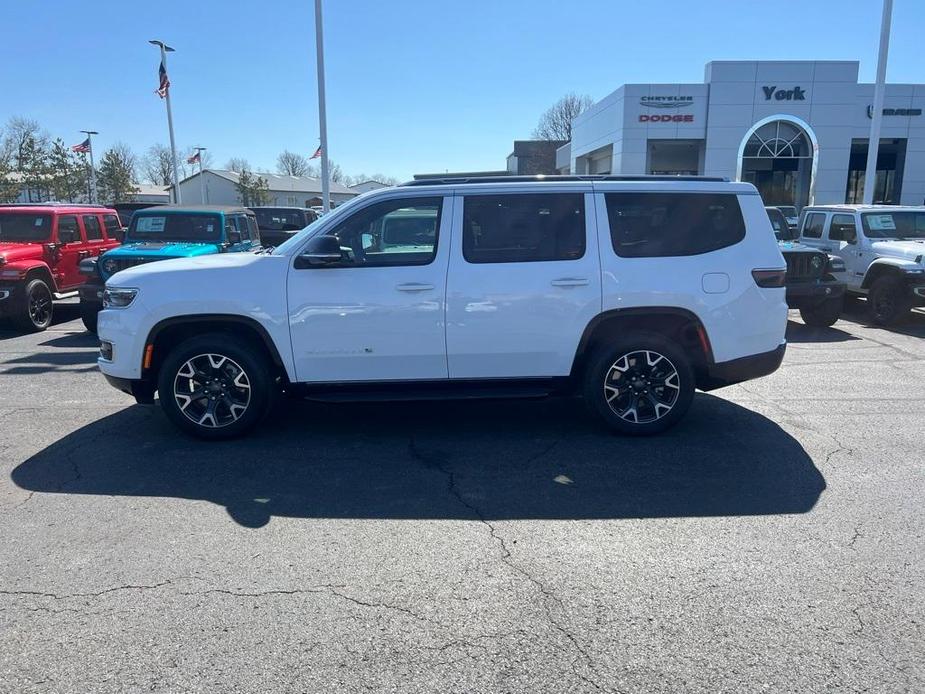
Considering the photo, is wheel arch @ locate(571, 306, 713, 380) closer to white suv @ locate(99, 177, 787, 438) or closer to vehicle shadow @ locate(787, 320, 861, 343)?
white suv @ locate(99, 177, 787, 438)

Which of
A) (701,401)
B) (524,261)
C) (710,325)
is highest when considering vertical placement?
(524,261)

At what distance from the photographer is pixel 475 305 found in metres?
5.35

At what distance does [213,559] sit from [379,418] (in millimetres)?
2709

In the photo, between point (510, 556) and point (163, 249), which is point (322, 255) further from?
point (163, 249)

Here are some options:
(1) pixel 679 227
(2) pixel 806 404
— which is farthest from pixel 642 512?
(2) pixel 806 404

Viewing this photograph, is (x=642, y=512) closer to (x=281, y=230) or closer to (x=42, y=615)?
(x=42, y=615)

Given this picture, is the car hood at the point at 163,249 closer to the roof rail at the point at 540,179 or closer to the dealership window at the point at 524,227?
the roof rail at the point at 540,179

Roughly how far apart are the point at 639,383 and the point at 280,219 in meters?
21.0

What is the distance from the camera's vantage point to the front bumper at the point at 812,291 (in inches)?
413

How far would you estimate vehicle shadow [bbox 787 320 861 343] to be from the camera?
10352 mm

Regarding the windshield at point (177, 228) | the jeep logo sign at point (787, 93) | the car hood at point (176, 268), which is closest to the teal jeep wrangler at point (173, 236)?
the windshield at point (177, 228)

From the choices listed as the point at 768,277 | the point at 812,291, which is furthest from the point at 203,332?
the point at 812,291

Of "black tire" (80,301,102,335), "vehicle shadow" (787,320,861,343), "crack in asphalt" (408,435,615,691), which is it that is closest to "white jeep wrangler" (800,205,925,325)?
"vehicle shadow" (787,320,861,343)

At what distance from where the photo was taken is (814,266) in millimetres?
10617
